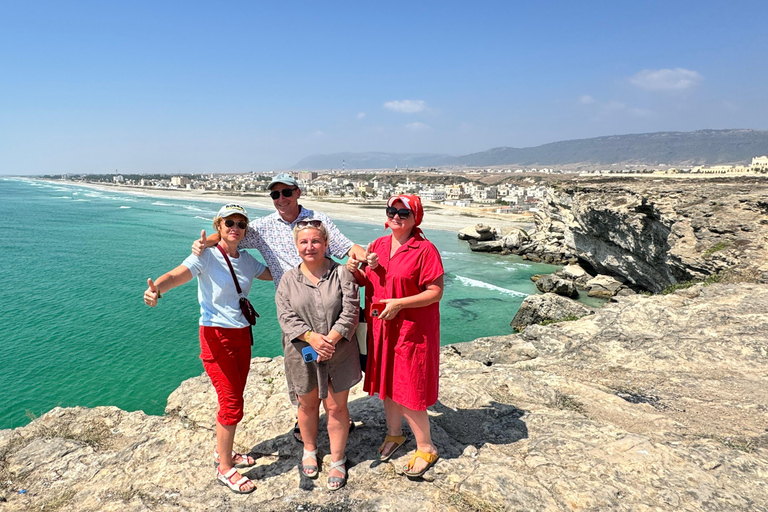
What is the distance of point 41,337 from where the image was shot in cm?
1516

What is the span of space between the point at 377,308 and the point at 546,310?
1452 centimetres

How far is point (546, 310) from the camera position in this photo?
16.1 m

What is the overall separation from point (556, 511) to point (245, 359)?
267 cm

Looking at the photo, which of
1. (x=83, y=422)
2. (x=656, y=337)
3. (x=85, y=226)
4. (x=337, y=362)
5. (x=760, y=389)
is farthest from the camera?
(x=85, y=226)

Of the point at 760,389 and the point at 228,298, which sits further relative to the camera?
the point at 760,389

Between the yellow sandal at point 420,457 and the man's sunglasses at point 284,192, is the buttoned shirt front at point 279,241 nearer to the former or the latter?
the man's sunglasses at point 284,192

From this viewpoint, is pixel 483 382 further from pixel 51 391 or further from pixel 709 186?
pixel 709 186

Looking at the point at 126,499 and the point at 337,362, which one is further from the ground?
the point at 337,362

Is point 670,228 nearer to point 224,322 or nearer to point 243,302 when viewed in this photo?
point 243,302

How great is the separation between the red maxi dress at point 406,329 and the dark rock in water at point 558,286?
22.1m

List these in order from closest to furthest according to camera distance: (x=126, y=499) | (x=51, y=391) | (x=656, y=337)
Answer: (x=126, y=499) < (x=656, y=337) < (x=51, y=391)

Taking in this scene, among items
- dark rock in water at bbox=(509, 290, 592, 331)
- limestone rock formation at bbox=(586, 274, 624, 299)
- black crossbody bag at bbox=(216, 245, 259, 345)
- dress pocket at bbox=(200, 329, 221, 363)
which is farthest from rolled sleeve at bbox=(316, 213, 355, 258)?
limestone rock formation at bbox=(586, 274, 624, 299)

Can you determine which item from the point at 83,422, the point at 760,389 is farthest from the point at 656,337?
the point at 83,422

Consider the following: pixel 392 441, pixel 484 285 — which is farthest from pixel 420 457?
pixel 484 285
